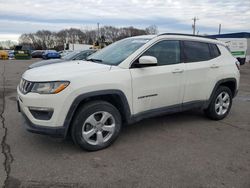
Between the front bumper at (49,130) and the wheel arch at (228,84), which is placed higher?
the wheel arch at (228,84)

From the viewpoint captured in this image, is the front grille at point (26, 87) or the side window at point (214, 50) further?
the side window at point (214, 50)

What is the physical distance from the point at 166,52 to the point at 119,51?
86 cm

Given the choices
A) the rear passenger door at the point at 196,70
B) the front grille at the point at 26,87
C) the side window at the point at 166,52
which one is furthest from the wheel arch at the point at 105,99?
the rear passenger door at the point at 196,70

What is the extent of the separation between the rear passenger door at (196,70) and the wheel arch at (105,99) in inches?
53.8

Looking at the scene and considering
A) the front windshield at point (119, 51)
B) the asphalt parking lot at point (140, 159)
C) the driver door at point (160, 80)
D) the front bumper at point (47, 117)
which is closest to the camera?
the asphalt parking lot at point (140, 159)

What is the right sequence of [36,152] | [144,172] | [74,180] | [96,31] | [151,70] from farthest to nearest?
1. [96,31]
2. [151,70]
3. [36,152]
4. [144,172]
5. [74,180]

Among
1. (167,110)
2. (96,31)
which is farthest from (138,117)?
(96,31)

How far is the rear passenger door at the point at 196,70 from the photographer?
4641 mm

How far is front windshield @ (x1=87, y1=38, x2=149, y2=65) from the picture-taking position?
161 inches

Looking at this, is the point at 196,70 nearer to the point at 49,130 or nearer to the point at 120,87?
the point at 120,87

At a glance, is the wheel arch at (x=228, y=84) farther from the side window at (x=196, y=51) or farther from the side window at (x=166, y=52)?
the side window at (x=166, y=52)

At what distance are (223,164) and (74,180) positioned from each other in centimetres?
209

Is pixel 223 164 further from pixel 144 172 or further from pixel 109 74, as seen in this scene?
pixel 109 74

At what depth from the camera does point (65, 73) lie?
3457 millimetres
